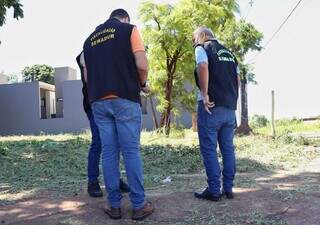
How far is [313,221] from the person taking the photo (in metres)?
4.36

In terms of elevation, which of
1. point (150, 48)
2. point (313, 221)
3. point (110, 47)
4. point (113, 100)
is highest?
A: point (150, 48)

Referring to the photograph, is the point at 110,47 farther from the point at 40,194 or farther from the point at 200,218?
the point at 40,194

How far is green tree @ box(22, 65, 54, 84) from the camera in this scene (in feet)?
174

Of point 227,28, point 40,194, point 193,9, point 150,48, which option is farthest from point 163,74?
point 40,194

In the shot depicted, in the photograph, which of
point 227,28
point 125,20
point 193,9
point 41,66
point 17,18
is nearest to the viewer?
point 125,20

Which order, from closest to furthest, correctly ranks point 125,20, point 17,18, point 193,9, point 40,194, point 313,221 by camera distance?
1. point 313,221
2. point 125,20
3. point 40,194
4. point 17,18
5. point 193,9

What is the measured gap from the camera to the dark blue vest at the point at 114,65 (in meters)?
4.52

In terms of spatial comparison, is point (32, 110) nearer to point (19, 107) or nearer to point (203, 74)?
point (19, 107)

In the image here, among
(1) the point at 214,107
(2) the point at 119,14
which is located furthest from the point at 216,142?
(2) the point at 119,14

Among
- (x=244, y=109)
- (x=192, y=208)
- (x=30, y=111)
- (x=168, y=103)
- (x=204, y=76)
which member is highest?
(x=204, y=76)

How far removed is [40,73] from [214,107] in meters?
50.1

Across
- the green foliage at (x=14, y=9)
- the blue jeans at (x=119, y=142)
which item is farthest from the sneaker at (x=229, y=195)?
the green foliage at (x=14, y=9)

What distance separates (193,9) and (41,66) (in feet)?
133

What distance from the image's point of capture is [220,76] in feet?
16.7
